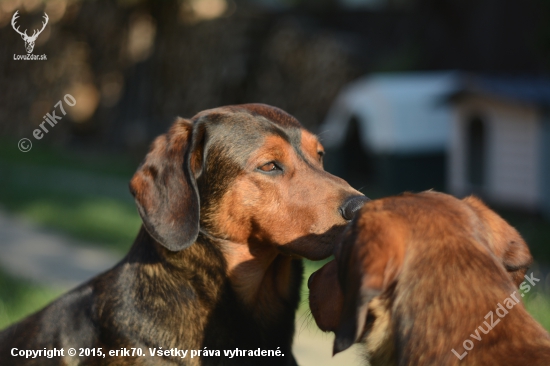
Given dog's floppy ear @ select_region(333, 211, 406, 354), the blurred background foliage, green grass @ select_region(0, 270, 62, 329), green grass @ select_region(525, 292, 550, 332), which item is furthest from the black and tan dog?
the blurred background foliage

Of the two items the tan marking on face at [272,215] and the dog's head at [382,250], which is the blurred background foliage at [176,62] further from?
the dog's head at [382,250]

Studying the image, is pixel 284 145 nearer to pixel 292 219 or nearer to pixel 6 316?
pixel 292 219

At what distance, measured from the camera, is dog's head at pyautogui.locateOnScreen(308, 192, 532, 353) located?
7.65 feet

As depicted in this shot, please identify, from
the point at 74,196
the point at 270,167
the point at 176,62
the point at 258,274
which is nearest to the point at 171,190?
the point at 270,167

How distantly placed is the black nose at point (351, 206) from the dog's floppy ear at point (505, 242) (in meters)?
0.55

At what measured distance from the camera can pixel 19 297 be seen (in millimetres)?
6223

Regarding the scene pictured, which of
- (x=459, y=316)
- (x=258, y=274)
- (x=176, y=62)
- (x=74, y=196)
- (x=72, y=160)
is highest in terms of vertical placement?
(x=459, y=316)

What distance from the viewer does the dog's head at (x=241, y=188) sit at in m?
3.31

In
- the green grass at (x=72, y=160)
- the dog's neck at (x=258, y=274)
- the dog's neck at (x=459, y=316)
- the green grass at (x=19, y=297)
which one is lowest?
the green grass at (x=72, y=160)

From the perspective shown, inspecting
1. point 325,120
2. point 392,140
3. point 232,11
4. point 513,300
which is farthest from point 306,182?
point 232,11

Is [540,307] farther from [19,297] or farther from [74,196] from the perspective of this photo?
[74,196]

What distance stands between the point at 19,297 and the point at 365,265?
16.0 feet

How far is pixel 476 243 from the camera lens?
8.20 feet

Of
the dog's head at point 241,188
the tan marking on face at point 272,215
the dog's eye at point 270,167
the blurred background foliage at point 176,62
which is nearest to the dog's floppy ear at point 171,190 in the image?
the dog's head at point 241,188
